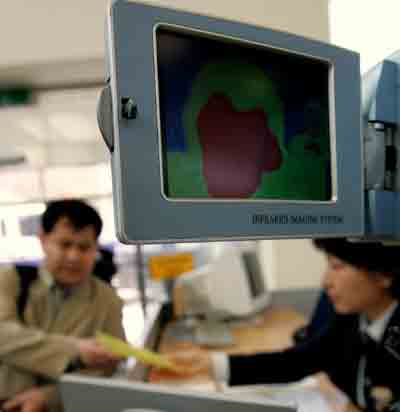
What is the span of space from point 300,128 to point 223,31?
0.39 feet

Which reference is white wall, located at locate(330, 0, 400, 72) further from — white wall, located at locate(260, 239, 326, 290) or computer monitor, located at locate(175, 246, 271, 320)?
computer monitor, located at locate(175, 246, 271, 320)

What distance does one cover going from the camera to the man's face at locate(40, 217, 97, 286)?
23.0 inches

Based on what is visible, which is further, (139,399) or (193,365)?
(193,365)

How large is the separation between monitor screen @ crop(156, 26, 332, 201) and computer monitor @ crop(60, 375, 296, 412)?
34cm

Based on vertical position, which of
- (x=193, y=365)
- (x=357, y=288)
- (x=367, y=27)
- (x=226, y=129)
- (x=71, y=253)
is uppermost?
(x=367, y=27)

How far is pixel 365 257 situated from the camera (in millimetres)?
714

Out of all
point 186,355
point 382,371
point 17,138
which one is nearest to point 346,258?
point 382,371

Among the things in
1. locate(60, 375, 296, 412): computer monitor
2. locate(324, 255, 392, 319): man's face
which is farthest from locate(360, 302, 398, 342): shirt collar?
locate(60, 375, 296, 412): computer monitor

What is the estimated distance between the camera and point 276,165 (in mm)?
330

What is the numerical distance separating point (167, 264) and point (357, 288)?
18.6 inches

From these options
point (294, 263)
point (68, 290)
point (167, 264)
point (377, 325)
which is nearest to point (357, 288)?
point (377, 325)

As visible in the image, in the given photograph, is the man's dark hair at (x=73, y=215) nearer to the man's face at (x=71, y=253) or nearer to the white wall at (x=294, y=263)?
the man's face at (x=71, y=253)

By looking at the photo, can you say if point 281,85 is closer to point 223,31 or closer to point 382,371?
point 223,31

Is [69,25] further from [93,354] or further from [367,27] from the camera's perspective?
[93,354]
